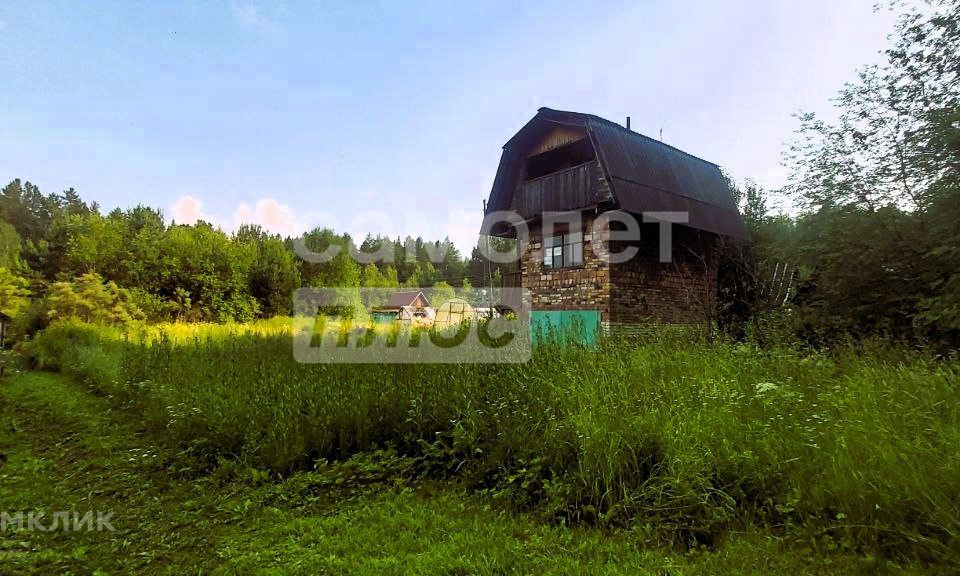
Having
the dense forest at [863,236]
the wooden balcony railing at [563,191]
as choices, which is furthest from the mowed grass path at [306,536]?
the wooden balcony railing at [563,191]

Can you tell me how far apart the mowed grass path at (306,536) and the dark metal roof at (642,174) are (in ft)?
30.1

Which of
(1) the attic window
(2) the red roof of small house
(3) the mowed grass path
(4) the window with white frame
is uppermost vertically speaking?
(1) the attic window

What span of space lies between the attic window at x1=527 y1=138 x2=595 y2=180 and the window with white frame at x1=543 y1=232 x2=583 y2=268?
7.09ft

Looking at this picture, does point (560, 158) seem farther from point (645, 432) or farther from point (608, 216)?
point (645, 432)

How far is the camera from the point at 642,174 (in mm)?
11797

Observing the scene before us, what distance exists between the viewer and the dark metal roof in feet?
36.7

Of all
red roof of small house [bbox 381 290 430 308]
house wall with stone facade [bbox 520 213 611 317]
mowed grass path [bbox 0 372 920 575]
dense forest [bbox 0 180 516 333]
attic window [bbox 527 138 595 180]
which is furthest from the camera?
red roof of small house [bbox 381 290 430 308]

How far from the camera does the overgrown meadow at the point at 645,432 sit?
7.47ft

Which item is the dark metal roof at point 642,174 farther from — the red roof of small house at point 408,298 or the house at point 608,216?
the red roof of small house at point 408,298

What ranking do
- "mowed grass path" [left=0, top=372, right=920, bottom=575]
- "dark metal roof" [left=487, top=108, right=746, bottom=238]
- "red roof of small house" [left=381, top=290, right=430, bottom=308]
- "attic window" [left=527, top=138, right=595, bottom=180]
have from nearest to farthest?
"mowed grass path" [left=0, top=372, right=920, bottom=575] < "dark metal roof" [left=487, top=108, right=746, bottom=238] < "attic window" [left=527, top=138, right=595, bottom=180] < "red roof of small house" [left=381, top=290, right=430, bottom=308]

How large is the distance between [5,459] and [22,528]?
92.1 inches

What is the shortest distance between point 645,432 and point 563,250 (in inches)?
393

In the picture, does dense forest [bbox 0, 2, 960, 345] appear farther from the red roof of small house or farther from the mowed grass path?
the red roof of small house

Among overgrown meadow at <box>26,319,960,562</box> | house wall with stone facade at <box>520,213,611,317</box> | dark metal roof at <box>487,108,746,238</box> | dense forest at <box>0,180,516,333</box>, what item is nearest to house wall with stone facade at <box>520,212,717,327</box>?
house wall with stone facade at <box>520,213,611,317</box>
